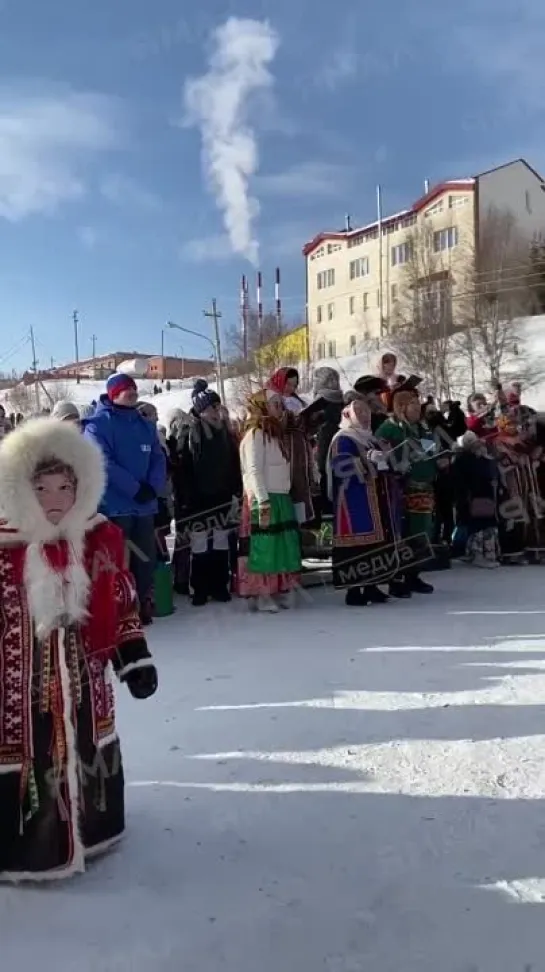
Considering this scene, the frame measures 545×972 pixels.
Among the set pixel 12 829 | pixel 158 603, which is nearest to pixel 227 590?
pixel 158 603

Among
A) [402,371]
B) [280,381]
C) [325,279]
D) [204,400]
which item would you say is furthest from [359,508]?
[325,279]

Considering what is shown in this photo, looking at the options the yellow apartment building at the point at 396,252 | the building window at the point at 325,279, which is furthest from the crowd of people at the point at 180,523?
the building window at the point at 325,279

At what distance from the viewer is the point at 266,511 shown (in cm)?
641

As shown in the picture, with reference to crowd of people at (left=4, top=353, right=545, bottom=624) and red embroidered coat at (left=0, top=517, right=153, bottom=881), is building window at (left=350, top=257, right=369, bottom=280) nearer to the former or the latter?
crowd of people at (left=4, top=353, right=545, bottom=624)

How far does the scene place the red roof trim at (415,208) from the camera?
1805 inches

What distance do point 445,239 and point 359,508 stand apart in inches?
1750

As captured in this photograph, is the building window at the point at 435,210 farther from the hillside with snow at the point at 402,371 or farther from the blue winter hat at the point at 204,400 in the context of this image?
the blue winter hat at the point at 204,400

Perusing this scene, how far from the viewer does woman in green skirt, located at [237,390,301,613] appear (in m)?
6.38

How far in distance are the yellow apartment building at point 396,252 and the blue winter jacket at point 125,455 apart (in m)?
37.4

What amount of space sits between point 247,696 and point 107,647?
1.82 m

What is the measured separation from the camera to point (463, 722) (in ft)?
12.6

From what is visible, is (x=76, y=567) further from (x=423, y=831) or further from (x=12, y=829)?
(x=423, y=831)

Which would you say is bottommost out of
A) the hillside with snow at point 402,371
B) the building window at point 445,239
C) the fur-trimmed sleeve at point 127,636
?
the fur-trimmed sleeve at point 127,636

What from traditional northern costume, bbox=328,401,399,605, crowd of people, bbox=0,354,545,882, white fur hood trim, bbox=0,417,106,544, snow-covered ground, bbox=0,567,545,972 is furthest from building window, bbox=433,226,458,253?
white fur hood trim, bbox=0,417,106,544
